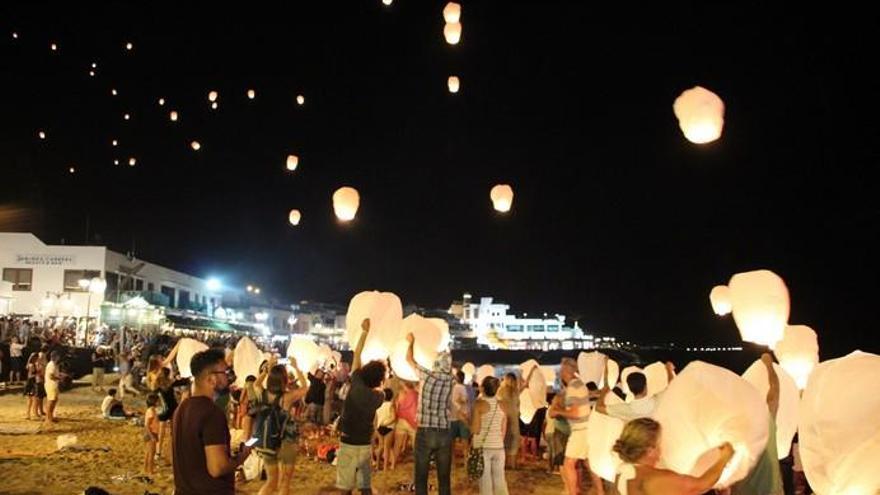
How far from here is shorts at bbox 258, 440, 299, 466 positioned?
680cm

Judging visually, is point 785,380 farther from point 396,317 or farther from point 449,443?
point 396,317

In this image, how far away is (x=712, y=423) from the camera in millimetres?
3469

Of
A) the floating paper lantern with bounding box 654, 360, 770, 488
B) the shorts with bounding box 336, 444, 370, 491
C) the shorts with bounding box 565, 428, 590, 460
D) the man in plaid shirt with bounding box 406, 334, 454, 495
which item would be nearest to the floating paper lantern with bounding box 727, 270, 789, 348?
the shorts with bounding box 565, 428, 590, 460

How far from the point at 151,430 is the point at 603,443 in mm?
6296

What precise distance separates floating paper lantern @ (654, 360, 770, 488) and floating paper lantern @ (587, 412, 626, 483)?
2842 millimetres

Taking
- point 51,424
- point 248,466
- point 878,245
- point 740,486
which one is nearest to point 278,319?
point 878,245

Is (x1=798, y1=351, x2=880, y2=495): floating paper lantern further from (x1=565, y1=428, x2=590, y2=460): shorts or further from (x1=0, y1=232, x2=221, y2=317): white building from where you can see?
(x1=0, y1=232, x2=221, y2=317): white building

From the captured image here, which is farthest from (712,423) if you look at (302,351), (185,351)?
(185,351)

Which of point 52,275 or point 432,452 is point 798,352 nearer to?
point 432,452

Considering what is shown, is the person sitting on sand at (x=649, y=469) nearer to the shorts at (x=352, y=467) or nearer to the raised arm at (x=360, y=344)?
the shorts at (x=352, y=467)

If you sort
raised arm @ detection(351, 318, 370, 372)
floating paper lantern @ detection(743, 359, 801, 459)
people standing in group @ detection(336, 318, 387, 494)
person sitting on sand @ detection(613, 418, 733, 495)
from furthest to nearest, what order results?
raised arm @ detection(351, 318, 370, 372) → people standing in group @ detection(336, 318, 387, 494) → floating paper lantern @ detection(743, 359, 801, 459) → person sitting on sand @ detection(613, 418, 733, 495)

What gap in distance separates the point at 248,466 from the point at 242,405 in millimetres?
1732

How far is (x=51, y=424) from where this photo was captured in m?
14.2

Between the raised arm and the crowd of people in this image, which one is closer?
the crowd of people
